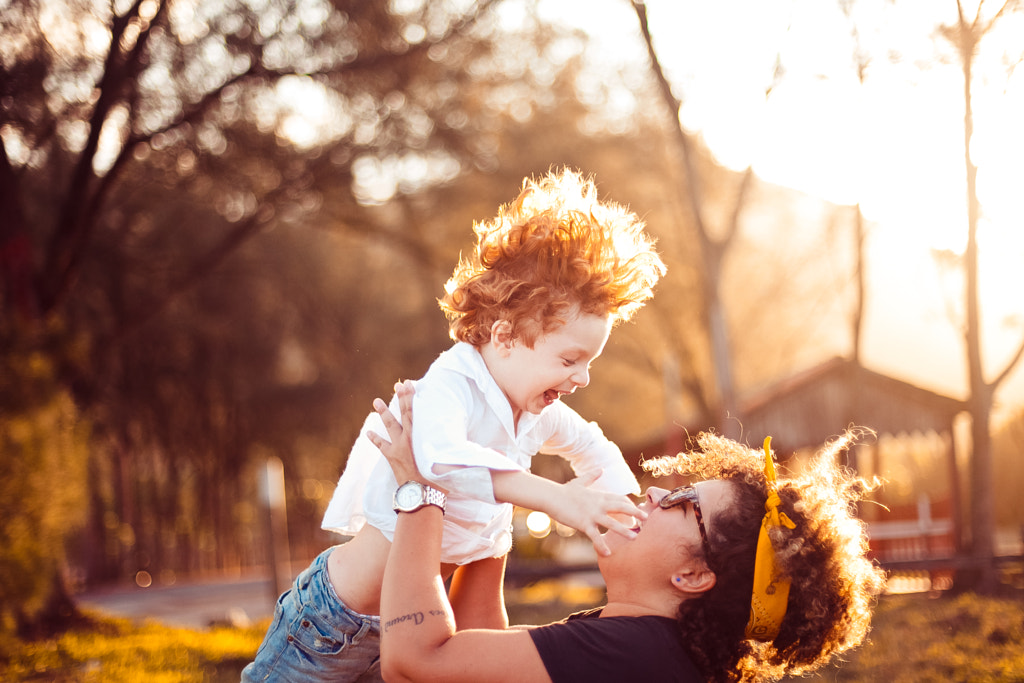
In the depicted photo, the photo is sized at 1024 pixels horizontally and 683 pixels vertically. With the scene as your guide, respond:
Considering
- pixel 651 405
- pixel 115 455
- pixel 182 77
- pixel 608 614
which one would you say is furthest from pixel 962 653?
pixel 115 455

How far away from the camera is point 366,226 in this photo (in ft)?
49.2

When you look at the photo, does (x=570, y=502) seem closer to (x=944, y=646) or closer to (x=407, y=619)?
(x=407, y=619)

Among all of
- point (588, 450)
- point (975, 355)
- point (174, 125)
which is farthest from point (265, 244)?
point (588, 450)

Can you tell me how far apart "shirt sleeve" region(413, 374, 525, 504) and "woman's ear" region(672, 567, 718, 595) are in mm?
504

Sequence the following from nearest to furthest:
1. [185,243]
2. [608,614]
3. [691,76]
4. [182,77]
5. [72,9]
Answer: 1. [608,614]
2. [72,9]
3. [182,77]
4. [691,76]
5. [185,243]

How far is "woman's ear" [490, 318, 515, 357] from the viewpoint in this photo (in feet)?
8.75

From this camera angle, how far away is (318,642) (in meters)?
2.67

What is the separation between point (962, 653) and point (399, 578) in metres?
6.27

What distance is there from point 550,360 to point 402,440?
18.7 inches

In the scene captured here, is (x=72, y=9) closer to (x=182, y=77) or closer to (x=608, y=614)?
(x=182, y=77)

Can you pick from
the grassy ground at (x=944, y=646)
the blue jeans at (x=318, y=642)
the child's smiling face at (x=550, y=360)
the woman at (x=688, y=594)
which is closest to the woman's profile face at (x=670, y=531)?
the woman at (x=688, y=594)

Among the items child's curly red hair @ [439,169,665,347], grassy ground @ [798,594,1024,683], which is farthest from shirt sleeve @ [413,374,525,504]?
grassy ground @ [798,594,1024,683]

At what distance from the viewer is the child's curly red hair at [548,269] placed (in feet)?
8.70

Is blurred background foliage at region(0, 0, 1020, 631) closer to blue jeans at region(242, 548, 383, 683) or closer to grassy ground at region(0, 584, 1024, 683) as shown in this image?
grassy ground at region(0, 584, 1024, 683)
